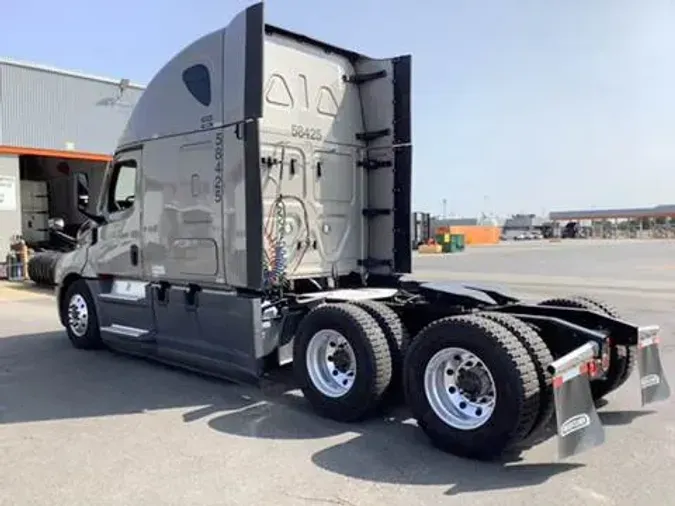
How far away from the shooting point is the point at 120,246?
8273mm

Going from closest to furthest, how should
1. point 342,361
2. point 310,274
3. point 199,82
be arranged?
1. point 342,361
2. point 199,82
3. point 310,274

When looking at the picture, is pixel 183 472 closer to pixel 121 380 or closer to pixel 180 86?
pixel 121 380

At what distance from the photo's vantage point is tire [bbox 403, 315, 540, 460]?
4.51 meters

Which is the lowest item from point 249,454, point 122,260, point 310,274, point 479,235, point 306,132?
point 249,454

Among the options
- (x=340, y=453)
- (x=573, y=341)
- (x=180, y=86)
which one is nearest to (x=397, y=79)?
(x=180, y=86)

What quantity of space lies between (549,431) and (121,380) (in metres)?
4.56

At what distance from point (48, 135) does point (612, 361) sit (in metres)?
20.8

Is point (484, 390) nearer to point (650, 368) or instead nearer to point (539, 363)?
point (539, 363)

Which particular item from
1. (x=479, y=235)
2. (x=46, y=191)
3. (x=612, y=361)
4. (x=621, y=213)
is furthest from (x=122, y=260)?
(x=621, y=213)

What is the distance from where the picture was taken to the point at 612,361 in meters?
5.48

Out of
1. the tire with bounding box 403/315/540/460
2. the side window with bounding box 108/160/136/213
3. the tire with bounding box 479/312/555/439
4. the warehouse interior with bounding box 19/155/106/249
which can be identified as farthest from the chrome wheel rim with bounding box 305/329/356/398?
the warehouse interior with bounding box 19/155/106/249

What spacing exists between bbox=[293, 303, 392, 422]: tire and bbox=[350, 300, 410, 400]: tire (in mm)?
61

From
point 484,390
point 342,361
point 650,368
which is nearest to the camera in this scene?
point 484,390

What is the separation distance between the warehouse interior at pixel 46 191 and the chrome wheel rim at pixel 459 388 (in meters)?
19.9
